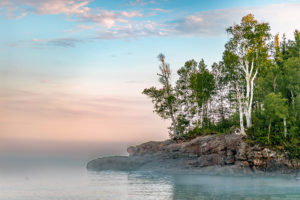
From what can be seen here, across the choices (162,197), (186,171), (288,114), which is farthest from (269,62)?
(162,197)

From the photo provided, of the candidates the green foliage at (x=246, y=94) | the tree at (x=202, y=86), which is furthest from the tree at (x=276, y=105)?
the tree at (x=202, y=86)

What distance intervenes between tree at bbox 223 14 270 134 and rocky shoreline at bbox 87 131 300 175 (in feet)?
17.5

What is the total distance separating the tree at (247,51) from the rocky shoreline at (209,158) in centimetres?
534

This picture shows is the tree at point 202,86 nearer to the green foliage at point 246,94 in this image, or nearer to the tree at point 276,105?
the green foliage at point 246,94

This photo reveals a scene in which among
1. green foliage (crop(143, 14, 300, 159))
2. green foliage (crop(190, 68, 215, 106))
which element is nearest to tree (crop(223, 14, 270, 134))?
green foliage (crop(143, 14, 300, 159))

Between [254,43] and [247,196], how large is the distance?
2864 centimetres

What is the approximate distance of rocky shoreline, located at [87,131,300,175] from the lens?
136 ft

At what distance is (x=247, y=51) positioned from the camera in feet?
158

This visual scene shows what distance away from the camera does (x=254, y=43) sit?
156ft

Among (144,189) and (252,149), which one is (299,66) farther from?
(144,189)

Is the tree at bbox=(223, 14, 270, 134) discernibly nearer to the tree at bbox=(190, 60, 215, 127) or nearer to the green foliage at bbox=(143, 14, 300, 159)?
the green foliage at bbox=(143, 14, 300, 159)

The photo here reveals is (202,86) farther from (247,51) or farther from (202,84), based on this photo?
(247,51)

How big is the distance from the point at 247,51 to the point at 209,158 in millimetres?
17294

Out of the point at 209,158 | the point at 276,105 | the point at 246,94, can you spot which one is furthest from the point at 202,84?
the point at 276,105
